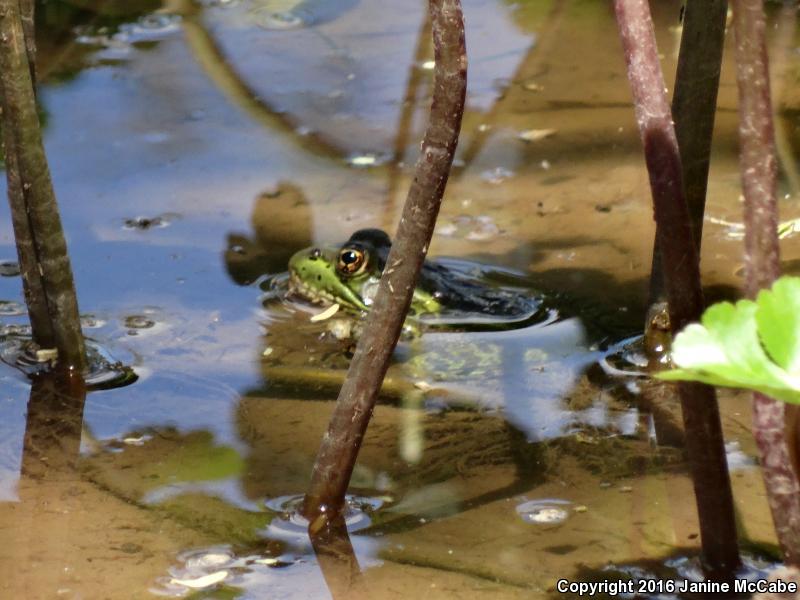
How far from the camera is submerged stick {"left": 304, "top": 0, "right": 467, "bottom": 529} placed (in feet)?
8.64

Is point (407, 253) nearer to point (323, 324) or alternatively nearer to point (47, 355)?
point (47, 355)

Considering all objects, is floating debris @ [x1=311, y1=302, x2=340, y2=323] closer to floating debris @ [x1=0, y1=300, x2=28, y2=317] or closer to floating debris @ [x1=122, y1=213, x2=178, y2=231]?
floating debris @ [x1=122, y1=213, x2=178, y2=231]

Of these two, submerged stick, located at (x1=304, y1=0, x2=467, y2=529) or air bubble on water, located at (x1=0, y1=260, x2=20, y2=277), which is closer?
submerged stick, located at (x1=304, y1=0, x2=467, y2=529)

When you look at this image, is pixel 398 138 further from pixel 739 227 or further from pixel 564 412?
pixel 564 412

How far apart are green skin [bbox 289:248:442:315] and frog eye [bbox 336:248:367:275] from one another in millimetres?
21

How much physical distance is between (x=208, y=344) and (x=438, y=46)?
210 cm

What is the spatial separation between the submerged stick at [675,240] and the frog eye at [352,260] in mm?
2512

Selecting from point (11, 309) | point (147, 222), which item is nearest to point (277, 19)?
point (147, 222)

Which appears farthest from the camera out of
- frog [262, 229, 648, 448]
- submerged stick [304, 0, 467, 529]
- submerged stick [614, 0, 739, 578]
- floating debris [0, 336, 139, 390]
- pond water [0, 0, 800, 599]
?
floating debris [0, 336, 139, 390]

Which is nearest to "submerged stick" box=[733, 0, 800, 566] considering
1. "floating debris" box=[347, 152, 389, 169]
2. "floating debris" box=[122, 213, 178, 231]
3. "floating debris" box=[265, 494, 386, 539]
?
"floating debris" box=[265, 494, 386, 539]

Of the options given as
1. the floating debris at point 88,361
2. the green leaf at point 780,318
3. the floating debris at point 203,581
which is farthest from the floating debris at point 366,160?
the green leaf at point 780,318

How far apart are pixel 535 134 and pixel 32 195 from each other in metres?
3.12

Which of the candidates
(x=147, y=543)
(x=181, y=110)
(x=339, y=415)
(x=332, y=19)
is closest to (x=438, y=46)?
(x=339, y=415)

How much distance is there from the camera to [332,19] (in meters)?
7.98
